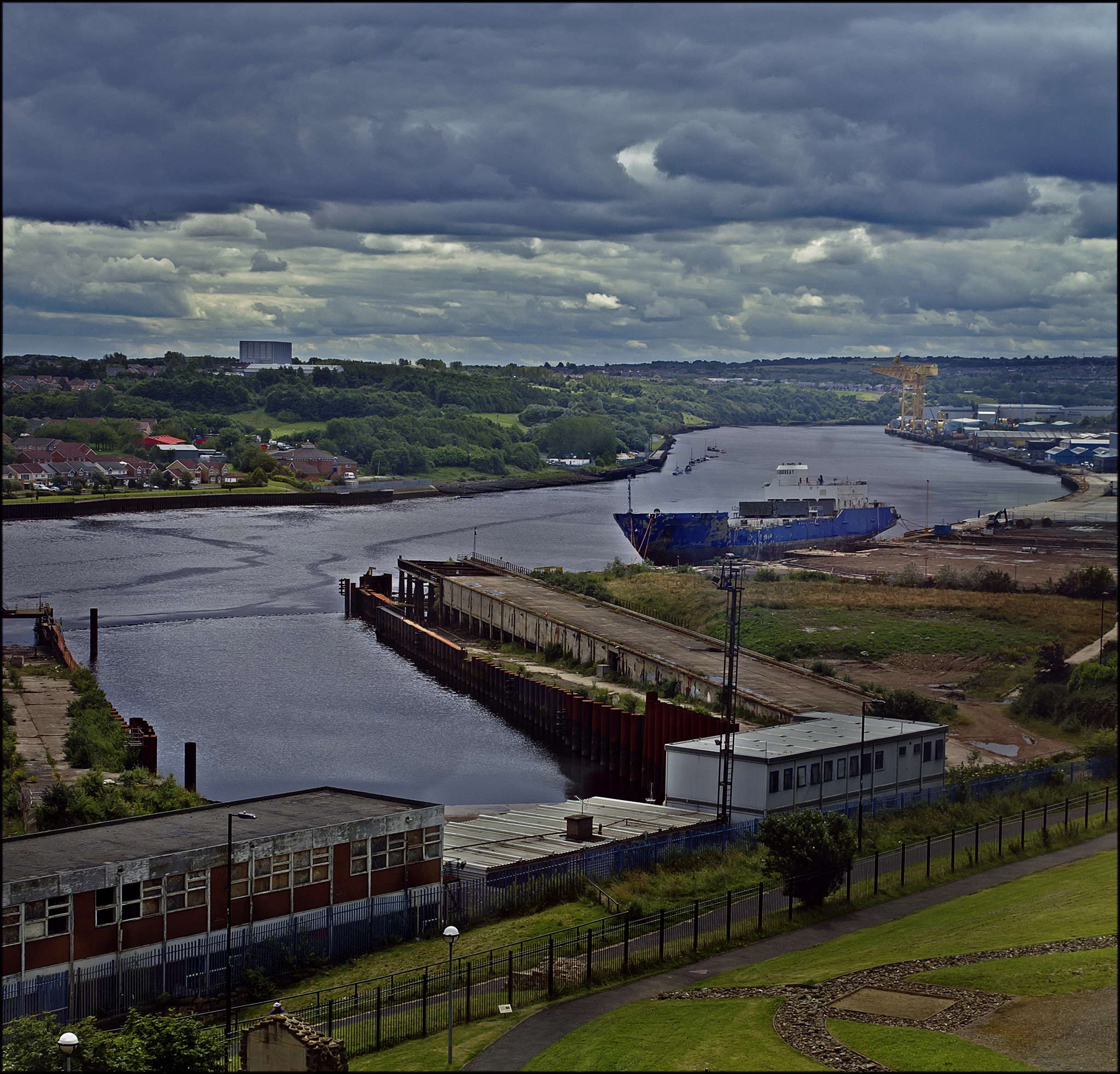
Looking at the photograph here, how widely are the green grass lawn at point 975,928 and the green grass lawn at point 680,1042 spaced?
36.3 inches

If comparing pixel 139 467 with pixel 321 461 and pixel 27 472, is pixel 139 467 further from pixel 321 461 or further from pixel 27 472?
pixel 321 461

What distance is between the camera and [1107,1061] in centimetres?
906

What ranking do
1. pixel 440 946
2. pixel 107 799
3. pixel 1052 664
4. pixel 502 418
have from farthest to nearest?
pixel 502 418, pixel 1052 664, pixel 107 799, pixel 440 946

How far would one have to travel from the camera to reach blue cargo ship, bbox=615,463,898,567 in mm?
64750

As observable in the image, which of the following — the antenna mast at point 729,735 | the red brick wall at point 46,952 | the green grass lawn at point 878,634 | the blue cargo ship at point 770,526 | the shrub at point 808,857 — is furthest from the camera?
the blue cargo ship at point 770,526

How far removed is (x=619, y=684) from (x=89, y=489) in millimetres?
64374

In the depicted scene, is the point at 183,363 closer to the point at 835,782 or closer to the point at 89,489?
the point at 89,489

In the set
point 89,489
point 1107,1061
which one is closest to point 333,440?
point 89,489

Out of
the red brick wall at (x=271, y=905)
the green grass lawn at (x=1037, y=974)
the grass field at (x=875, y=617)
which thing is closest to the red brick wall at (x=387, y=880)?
the red brick wall at (x=271, y=905)

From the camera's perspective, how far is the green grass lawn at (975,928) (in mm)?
13305

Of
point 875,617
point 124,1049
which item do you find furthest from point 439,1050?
point 875,617

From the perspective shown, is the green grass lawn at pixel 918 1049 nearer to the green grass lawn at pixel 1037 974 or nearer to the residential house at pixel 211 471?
the green grass lawn at pixel 1037 974

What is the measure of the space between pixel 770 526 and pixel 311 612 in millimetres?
25884

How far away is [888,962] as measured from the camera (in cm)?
1329
